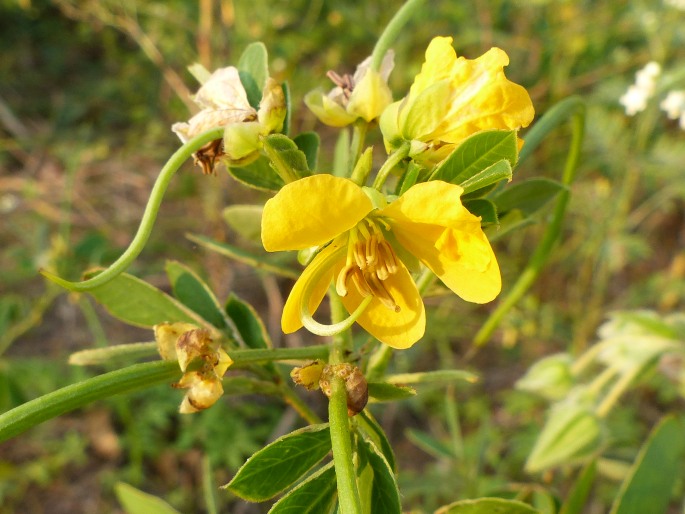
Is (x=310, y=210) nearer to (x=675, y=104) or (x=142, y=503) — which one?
(x=142, y=503)

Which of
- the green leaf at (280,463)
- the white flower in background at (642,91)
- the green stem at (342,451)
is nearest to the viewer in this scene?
the green stem at (342,451)

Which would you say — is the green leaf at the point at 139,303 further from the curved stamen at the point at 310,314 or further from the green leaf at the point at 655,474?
the green leaf at the point at 655,474

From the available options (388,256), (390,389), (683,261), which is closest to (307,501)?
(390,389)

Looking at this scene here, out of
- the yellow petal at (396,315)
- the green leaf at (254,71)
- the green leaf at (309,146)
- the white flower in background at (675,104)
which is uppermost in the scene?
the green leaf at (254,71)

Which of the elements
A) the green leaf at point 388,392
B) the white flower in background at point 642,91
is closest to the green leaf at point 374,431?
the green leaf at point 388,392

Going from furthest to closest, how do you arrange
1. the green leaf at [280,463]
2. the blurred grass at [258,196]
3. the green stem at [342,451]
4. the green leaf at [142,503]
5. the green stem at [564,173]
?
the blurred grass at [258,196] < the green leaf at [142,503] < the green stem at [564,173] < the green leaf at [280,463] < the green stem at [342,451]

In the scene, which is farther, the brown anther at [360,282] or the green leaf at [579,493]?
the green leaf at [579,493]

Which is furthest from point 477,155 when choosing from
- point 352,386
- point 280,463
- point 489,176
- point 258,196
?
point 258,196
